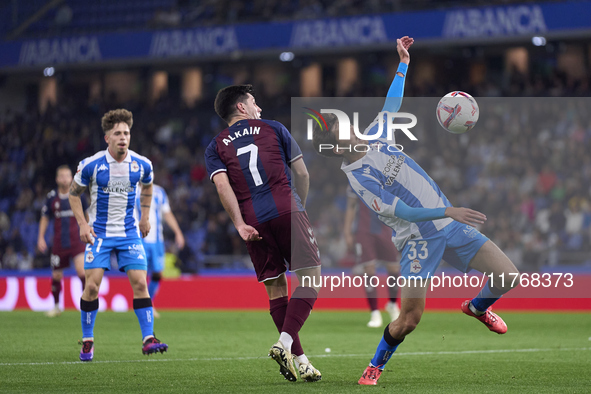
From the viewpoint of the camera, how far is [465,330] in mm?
10109

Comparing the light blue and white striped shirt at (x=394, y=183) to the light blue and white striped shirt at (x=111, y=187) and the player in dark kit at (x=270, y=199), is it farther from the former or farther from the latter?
the light blue and white striped shirt at (x=111, y=187)

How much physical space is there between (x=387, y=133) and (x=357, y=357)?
243 centimetres

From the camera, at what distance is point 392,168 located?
18.6ft

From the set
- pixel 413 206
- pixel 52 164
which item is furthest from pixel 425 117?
pixel 413 206

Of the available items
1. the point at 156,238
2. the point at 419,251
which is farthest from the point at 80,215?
the point at 156,238

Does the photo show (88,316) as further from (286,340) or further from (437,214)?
(437,214)

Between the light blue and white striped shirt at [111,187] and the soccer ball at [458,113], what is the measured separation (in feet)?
8.98

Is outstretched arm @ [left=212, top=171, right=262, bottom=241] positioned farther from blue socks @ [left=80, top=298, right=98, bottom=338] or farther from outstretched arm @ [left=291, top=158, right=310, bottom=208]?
blue socks @ [left=80, top=298, right=98, bottom=338]

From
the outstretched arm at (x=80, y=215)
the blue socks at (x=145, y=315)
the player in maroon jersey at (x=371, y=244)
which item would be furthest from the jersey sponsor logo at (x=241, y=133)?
the player in maroon jersey at (x=371, y=244)

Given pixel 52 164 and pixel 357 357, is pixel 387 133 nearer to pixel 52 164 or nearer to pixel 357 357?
pixel 357 357

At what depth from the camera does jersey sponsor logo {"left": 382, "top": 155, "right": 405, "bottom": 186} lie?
5664mm

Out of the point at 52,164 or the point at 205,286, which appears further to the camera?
the point at 52,164

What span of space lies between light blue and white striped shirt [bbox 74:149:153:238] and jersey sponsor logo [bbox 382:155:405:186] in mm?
2617

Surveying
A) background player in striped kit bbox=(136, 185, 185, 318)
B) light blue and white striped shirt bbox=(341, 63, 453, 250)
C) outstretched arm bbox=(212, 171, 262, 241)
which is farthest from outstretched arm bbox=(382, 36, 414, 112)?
background player in striped kit bbox=(136, 185, 185, 318)
